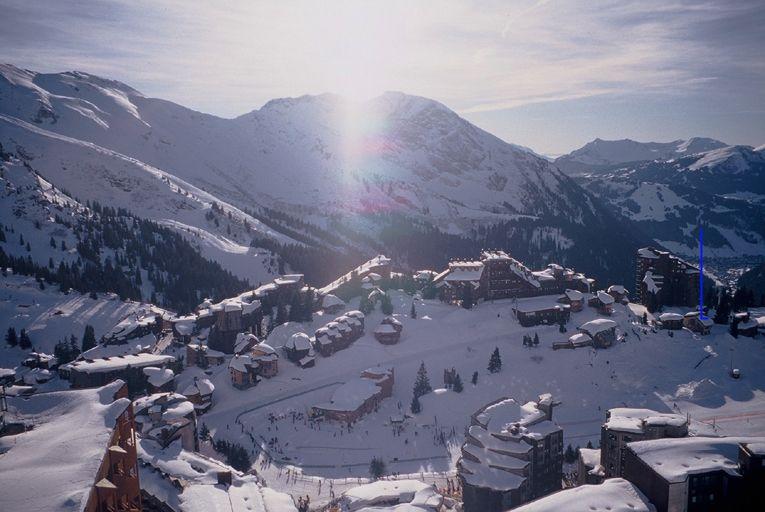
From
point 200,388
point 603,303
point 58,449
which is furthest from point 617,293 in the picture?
point 58,449

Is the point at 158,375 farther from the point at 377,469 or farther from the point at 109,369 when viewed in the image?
the point at 377,469

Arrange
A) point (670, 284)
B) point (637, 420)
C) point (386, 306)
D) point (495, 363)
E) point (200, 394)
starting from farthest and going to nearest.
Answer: point (670, 284) < point (386, 306) < point (495, 363) < point (200, 394) < point (637, 420)

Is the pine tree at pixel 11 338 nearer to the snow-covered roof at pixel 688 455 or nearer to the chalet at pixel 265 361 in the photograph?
the chalet at pixel 265 361

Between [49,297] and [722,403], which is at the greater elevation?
[49,297]

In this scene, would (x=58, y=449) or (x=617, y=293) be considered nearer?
(x=58, y=449)

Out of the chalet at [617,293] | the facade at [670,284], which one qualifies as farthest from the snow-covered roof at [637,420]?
the chalet at [617,293]

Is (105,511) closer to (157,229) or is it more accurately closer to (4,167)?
(157,229)

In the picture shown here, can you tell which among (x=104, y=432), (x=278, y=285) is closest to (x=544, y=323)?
(x=278, y=285)
